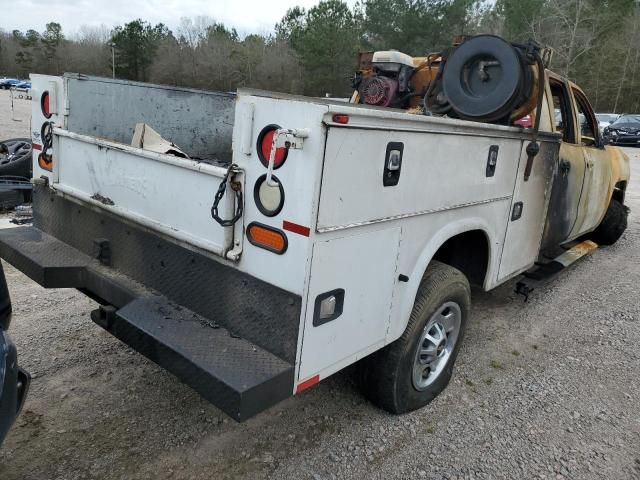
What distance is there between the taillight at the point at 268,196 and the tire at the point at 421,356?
1.10 m

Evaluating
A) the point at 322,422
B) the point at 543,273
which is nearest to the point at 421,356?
the point at 322,422

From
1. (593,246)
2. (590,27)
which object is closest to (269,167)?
(593,246)

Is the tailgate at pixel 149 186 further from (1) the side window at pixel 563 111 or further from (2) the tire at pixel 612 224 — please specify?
(2) the tire at pixel 612 224

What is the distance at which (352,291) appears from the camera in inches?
88.0

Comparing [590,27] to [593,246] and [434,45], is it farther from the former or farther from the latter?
[593,246]

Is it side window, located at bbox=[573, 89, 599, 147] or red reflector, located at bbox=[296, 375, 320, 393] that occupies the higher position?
side window, located at bbox=[573, 89, 599, 147]

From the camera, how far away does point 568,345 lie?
4.10 metres

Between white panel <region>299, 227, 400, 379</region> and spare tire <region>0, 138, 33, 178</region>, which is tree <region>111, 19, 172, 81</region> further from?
white panel <region>299, 227, 400, 379</region>

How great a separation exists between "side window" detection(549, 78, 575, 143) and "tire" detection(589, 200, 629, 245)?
252cm

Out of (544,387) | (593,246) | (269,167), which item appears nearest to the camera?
(269,167)

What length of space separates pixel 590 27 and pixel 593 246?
4515cm

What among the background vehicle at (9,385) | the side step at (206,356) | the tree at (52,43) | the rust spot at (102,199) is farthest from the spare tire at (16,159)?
the tree at (52,43)

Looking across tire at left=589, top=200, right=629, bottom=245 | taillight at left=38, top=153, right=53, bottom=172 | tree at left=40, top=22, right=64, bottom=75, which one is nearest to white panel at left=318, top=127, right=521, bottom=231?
taillight at left=38, top=153, right=53, bottom=172

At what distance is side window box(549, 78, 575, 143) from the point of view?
14.0 feet
